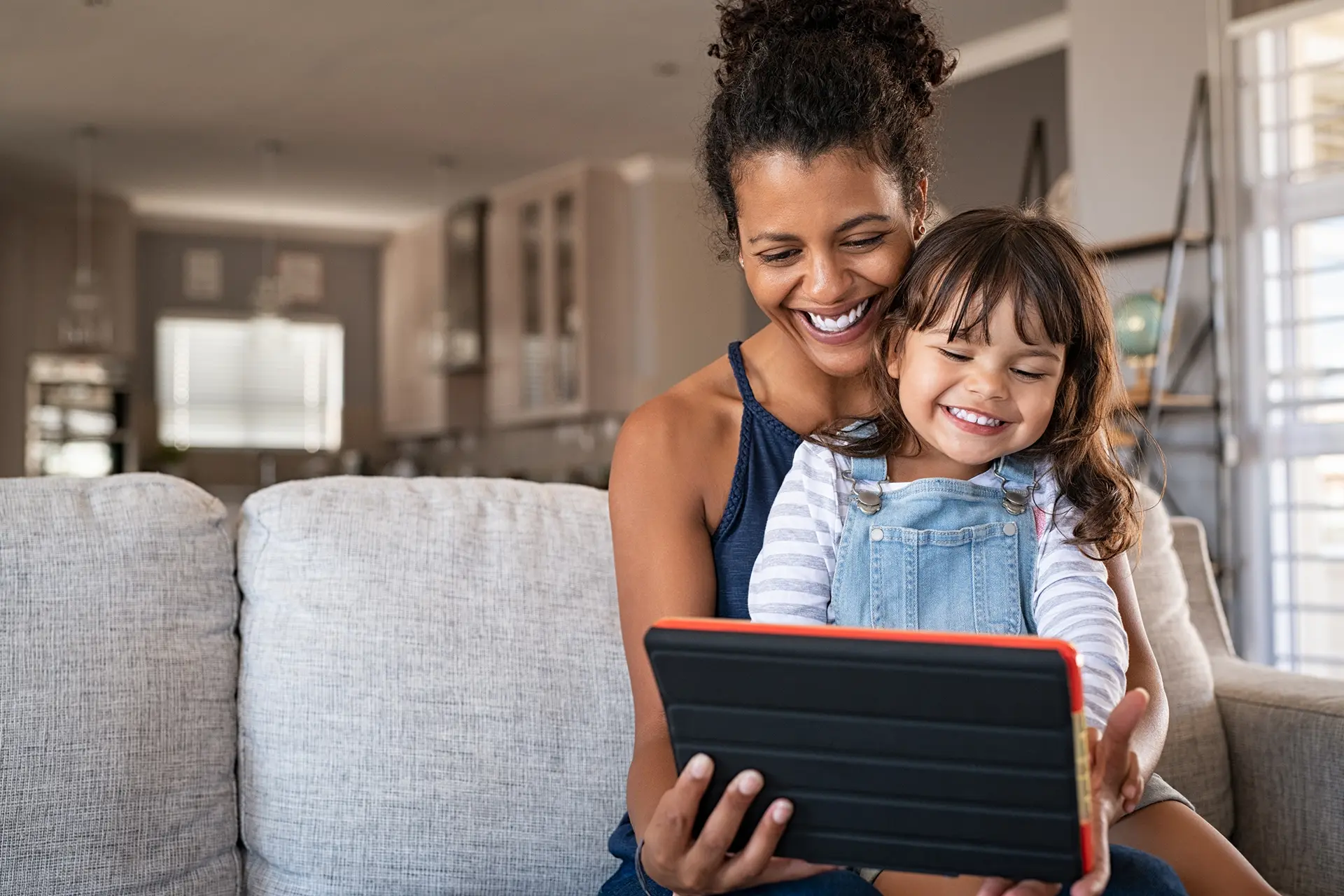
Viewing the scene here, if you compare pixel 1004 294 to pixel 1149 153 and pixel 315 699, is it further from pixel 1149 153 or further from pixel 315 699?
pixel 1149 153

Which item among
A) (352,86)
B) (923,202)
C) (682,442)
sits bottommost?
(682,442)

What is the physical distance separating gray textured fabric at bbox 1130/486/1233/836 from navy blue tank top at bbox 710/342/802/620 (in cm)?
63

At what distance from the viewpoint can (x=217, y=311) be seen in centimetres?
865

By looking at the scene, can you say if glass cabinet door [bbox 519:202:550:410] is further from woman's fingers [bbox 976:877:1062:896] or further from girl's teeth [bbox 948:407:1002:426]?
woman's fingers [bbox 976:877:1062:896]

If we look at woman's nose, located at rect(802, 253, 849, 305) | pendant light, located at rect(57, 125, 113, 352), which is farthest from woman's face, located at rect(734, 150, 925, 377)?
Result: pendant light, located at rect(57, 125, 113, 352)

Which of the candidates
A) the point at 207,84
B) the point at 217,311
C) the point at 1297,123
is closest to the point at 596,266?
the point at 207,84

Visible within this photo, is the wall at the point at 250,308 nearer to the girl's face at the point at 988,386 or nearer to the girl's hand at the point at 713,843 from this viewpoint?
the girl's face at the point at 988,386

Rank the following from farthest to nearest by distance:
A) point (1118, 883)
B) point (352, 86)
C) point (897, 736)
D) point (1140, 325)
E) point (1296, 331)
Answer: point (352, 86)
point (1296, 331)
point (1140, 325)
point (1118, 883)
point (897, 736)

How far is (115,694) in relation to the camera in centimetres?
152

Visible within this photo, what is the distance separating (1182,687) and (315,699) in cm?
120

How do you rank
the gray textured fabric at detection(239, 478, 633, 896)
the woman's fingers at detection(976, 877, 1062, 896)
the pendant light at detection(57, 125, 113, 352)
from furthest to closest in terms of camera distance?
the pendant light at detection(57, 125, 113, 352) → the gray textured fabric at detection(239, 478, 633, 896) → the woman's fingers at detection(976, 877, 1062, 896)

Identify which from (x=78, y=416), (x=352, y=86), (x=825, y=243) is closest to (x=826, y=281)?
(x=825, y=243)

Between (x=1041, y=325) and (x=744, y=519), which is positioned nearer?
(x=1041, y=325)

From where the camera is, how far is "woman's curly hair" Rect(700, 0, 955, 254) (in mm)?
1336
